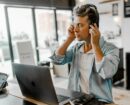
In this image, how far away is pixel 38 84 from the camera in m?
1.18

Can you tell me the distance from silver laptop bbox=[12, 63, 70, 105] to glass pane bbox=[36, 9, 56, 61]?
162 inches

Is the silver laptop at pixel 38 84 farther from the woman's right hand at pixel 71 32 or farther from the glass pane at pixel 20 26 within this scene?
the glass pane at pixel 20 26

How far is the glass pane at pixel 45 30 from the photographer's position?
554 centimetres

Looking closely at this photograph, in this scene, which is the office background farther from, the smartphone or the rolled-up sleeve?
the rolled-up sleeve

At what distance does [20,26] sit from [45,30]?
90 cm

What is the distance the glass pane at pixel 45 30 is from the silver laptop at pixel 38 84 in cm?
413

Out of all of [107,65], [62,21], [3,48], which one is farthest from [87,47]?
[62,21]

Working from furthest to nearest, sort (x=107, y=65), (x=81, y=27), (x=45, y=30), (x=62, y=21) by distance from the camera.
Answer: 1. (x=62, y=21)
2. (x=45, y=30)
3. (x=81, y=27)
4. (x=107, y=65)

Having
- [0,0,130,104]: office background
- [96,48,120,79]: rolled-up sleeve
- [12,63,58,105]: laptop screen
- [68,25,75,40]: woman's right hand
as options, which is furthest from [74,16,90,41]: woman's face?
[0,0,130,104]: office background

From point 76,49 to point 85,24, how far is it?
25cm

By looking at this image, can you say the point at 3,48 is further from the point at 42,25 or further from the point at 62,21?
the point at 62,21

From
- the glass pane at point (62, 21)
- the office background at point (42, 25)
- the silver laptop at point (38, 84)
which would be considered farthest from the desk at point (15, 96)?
the glass pane at point (62, 21)

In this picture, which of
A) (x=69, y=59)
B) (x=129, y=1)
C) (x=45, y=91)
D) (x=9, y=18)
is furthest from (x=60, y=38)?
(x=45, y=91)

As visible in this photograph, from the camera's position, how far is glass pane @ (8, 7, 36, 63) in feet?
16.2
